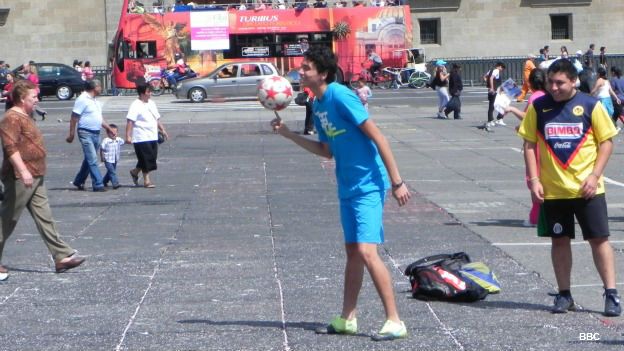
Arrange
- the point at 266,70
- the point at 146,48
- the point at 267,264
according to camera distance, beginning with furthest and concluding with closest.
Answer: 1. the point at 146,48
2. the point at 266,70
3. the point at 267,264

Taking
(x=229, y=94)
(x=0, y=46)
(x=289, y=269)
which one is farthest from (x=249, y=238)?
(x=0, y=46)

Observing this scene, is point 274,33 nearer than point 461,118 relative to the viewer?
No

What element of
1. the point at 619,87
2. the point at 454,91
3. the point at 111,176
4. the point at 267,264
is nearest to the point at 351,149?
the point at 267,264

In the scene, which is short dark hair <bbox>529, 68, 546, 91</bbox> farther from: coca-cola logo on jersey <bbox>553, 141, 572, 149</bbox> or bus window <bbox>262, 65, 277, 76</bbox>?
bus window <bbox>262, 65, 277, 76</bbox>

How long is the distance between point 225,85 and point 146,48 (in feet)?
26.3

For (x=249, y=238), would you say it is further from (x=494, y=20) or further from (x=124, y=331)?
(x=494, y=20)

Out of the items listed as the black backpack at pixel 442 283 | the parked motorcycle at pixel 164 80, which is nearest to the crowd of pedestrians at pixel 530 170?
the black backpack at pixel 442 283

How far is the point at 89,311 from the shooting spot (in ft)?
26.4

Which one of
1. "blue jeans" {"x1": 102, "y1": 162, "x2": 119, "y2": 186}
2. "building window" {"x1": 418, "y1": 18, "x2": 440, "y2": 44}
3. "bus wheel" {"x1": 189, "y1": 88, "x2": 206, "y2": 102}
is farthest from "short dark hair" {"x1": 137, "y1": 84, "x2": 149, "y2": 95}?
"building window" {"x1": 418, "y1": 18, "x2": 440, "y2": 44}

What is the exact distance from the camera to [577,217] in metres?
7.60

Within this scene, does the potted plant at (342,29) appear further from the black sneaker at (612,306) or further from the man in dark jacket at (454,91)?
the black sneaker at (612,306)

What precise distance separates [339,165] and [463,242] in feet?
13.5

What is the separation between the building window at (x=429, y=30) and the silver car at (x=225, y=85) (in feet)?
59.5

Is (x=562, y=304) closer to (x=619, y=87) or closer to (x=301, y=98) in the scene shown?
(x=301, y=98)
